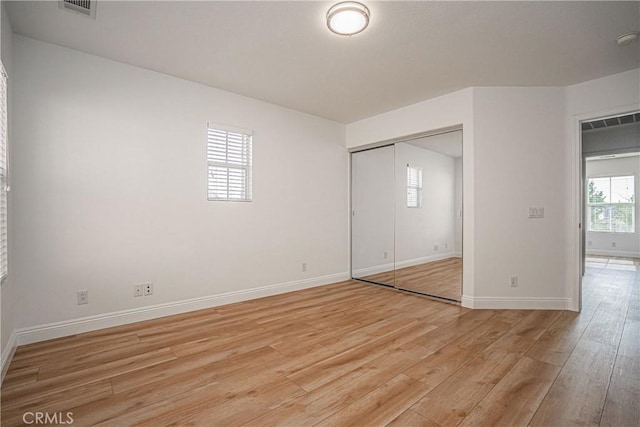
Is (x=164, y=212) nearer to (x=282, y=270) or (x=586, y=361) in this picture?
(x=282, y=270)

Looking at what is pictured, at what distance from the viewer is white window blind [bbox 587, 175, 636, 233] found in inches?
303

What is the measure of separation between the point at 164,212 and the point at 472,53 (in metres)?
3.55

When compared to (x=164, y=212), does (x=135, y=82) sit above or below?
above

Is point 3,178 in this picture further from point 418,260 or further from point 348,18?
point 418,260

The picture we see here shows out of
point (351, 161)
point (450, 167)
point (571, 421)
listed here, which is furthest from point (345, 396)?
point (351, 161)

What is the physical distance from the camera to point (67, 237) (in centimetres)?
274

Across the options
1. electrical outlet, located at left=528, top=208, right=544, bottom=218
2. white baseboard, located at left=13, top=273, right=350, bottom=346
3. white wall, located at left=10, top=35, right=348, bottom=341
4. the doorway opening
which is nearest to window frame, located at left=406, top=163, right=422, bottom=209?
electrical outlet, located at left=528, top=208, right=544, bottom=218

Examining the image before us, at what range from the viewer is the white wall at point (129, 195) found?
261cm

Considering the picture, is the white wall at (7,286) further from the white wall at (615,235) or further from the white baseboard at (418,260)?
the white wall at (615,235)

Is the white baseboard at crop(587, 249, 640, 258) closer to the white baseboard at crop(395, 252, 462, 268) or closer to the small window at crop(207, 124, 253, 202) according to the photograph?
the white baseboard at crop(395, 252, 462, 268)

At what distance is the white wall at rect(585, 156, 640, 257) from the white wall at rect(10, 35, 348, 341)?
28.9ft

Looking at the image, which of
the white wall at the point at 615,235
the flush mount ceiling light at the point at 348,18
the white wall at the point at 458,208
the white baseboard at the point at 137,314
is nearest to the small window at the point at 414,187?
the white wall at the point at 458,208

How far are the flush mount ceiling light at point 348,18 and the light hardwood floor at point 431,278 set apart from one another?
3015 millimetres

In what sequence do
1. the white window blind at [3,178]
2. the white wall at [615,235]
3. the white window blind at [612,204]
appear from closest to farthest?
1. the white window blind at [3,178]
2. the white wall at [615,235]
3. the white window blind at [612,204]
